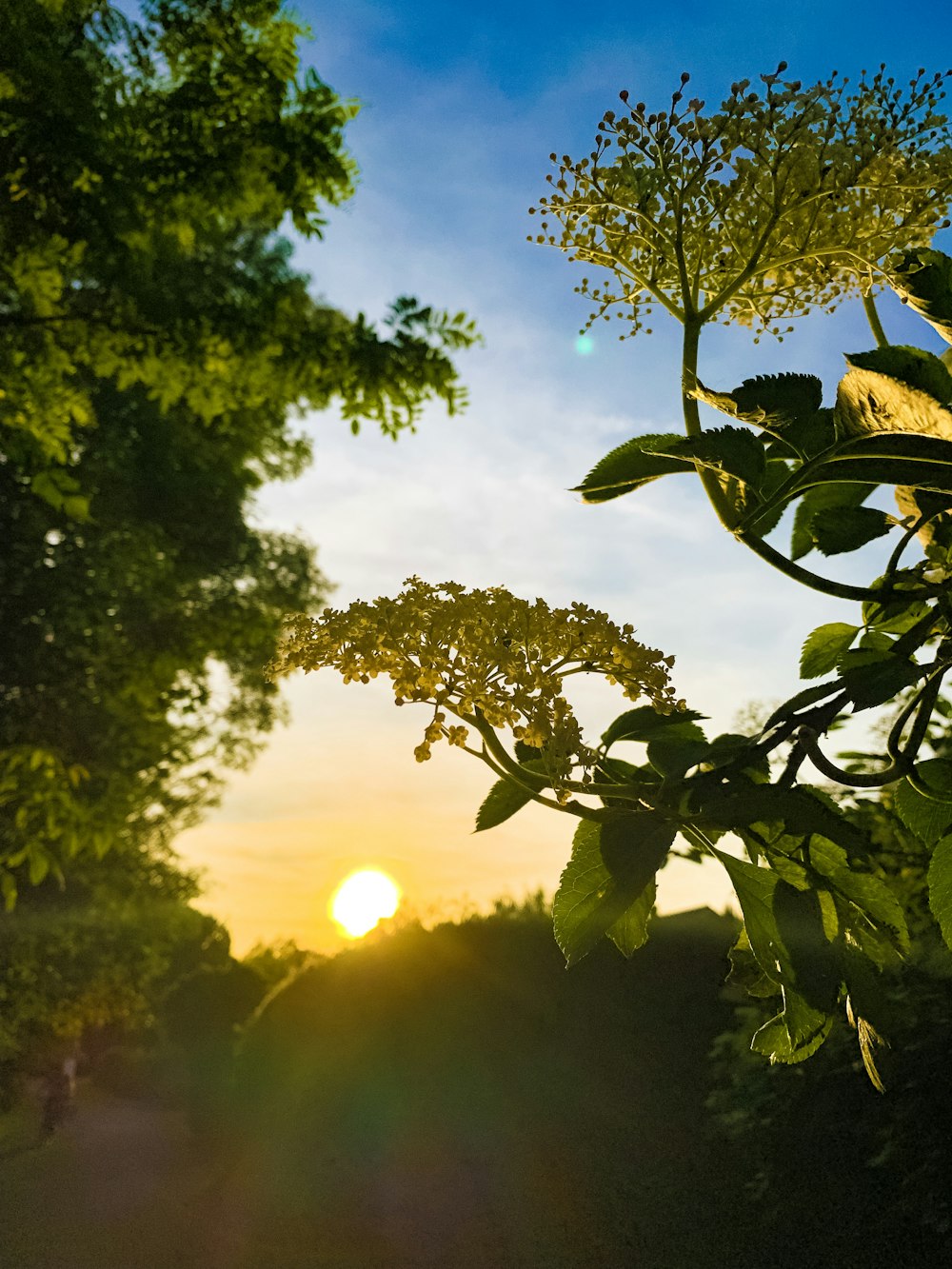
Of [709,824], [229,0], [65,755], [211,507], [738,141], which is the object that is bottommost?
[709,824]

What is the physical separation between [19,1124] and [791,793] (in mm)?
15706

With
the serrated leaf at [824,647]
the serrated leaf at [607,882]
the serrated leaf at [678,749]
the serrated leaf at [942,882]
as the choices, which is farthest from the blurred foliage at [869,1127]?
the serrated leaf at [607,882]

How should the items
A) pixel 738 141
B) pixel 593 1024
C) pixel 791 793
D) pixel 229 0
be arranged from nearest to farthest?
1. pixel 791 793
2. pixel 738 141
3. pixel 229 0
4. pixel 593 1024

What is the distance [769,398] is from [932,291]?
161 millimetres

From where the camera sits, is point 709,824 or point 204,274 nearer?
point 709,824

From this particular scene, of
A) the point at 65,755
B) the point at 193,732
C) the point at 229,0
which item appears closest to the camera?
the point at 229,0

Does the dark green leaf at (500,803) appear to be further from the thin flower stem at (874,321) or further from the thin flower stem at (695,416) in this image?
the thin flower stem at (874,321)

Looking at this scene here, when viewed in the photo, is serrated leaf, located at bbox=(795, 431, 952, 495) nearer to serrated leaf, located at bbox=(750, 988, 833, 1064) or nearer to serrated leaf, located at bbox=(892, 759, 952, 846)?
serrated leaf, located at bbox=(892, 759, 952, 846)

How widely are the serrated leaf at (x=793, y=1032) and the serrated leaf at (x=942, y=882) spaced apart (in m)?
0.16

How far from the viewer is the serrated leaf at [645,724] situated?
34.8 inches

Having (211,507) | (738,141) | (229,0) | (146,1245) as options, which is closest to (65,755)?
(211,507)

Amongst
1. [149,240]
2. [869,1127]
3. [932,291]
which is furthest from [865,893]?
[149,240]

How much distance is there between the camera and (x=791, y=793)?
714 mm

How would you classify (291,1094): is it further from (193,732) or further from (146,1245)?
(193,732)
